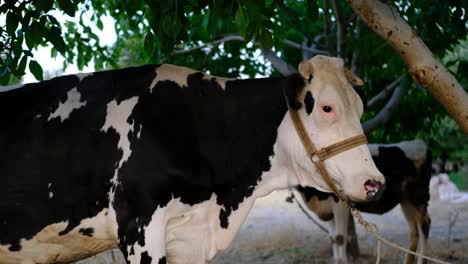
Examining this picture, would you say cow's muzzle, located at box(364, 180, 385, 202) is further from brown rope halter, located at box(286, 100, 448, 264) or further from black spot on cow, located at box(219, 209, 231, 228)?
black spot on cow, located at box(219, 209, 231, 228)

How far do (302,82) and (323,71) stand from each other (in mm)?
145

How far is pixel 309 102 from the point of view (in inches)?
164

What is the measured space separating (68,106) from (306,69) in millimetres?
1439

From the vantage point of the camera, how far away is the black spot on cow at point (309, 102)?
414 cm

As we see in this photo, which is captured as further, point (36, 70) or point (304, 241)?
point (304, 241)

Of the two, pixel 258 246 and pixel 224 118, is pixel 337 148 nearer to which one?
pixel 224 118

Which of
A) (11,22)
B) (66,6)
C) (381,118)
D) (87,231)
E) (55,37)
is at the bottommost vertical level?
(381,118)

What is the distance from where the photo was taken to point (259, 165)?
4344mm

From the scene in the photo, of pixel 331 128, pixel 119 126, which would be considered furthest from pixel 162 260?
pixel 331 128

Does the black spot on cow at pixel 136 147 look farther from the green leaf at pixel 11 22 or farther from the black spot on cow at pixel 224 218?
the green leaf at pixel 11 22

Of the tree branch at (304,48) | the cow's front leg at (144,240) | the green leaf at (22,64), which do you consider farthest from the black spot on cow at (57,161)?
the tree branch at (304,48)

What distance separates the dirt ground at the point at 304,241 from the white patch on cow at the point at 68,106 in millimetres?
2942

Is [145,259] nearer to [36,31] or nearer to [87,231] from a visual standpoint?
[87,231]

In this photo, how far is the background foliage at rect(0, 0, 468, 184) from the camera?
14.5 ft
